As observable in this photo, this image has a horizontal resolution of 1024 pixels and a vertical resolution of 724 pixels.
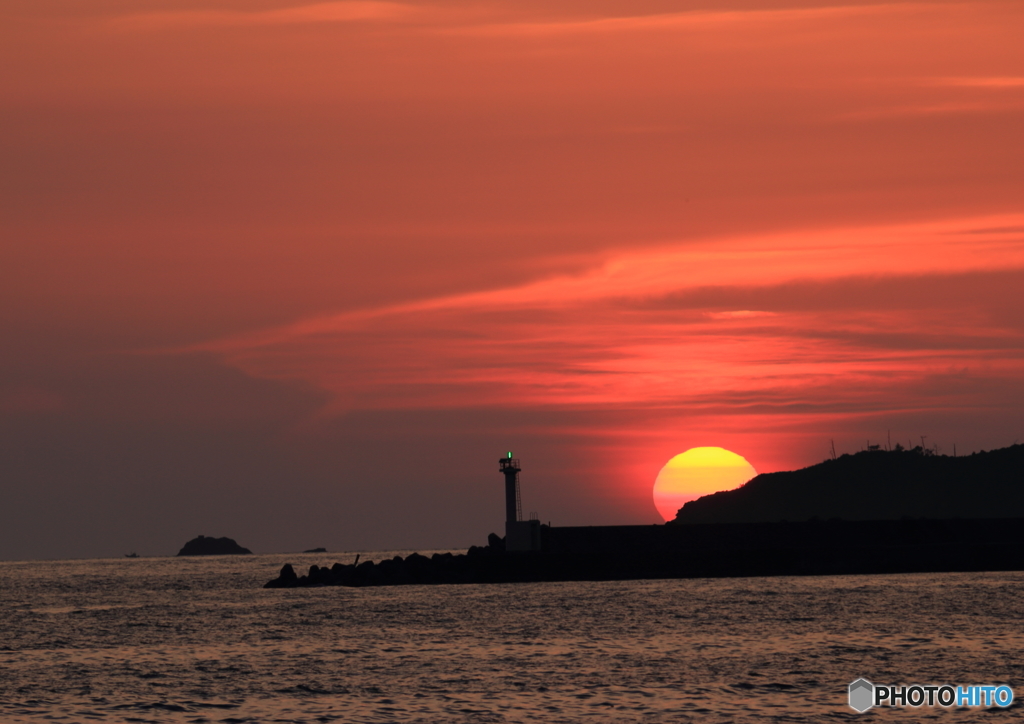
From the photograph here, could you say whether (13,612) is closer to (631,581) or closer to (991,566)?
(631,581)

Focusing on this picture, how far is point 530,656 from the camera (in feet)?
155

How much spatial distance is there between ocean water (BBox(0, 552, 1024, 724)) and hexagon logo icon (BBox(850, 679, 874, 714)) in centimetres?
38

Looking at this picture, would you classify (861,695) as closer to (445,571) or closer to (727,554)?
(727,554)

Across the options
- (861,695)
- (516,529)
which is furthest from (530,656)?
(516,529)

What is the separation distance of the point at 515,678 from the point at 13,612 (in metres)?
57.5

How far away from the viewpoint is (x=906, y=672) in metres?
40.2

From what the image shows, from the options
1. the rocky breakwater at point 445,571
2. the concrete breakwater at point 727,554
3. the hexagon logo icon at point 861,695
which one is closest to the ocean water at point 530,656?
the hexagon logo icon at point 861,695

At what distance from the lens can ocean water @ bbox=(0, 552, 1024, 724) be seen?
117 ft

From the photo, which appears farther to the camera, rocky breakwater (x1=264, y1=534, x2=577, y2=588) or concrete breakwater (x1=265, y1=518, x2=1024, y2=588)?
concrete breakwater (x1=265, y1=518, x2=1024, y2=588)

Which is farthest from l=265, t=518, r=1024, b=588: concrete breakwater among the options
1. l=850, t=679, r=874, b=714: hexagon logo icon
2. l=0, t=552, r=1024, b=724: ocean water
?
l=850, t=679, r=874, b=714: hexagon logo icon

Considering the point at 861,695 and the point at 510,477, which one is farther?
the point at 510,477

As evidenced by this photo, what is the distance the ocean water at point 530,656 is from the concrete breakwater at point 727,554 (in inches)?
389

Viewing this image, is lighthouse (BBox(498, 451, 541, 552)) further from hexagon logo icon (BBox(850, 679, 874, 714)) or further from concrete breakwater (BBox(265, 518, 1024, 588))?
hexagon logo icon (BBox(850, 679, 874, 714))

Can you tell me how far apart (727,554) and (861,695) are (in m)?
62.2
